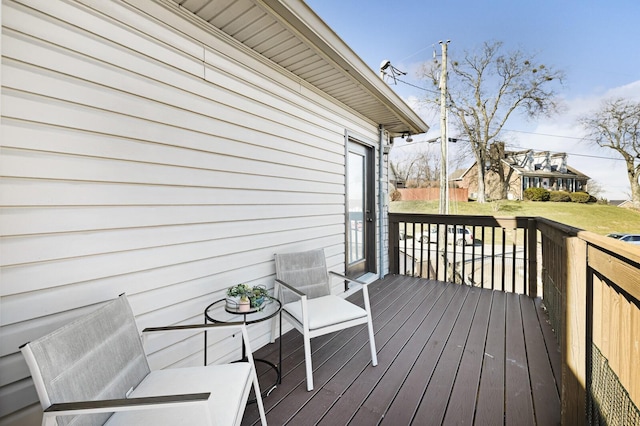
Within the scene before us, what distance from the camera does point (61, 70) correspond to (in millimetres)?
1371

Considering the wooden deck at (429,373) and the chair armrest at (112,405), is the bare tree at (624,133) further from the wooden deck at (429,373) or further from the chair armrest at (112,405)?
the chair armrest at (112,405)

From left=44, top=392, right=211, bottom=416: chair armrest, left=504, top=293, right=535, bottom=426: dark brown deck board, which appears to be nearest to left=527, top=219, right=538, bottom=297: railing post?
left=504, top=293, right=535, bottom=426: dark brown deck board

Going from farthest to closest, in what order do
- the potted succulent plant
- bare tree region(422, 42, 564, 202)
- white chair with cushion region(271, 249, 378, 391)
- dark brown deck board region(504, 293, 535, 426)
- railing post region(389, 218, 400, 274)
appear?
bare tree region(422, 42, 564, 202) < railing post region(389, 218, 400, 274) < white chair with cushion region(271, 249, 378, 391) < the potted succulent plant < dark brown deck board region(504, 293, 535, 426)

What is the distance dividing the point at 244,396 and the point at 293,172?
2.08m

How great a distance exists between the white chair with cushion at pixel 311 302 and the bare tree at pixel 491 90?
13.3m


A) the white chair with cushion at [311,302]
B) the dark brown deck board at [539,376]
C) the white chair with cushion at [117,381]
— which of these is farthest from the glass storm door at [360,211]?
the white chair with cushion at [117,381]

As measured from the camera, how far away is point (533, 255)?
3793 millimetres

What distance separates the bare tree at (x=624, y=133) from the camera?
22.5 feet

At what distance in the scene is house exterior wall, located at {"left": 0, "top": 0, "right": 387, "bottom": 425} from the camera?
49.7 inches

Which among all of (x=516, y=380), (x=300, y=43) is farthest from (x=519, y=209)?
(x=300, y=43)

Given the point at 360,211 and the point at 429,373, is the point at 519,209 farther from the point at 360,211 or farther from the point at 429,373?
the point at 429,373

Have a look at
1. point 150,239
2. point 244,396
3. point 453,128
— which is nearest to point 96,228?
point 150,239

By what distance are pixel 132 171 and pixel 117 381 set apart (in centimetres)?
111

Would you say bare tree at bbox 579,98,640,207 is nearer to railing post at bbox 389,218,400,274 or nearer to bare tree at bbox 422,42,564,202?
bare tree at bbox 422,42,564,202
